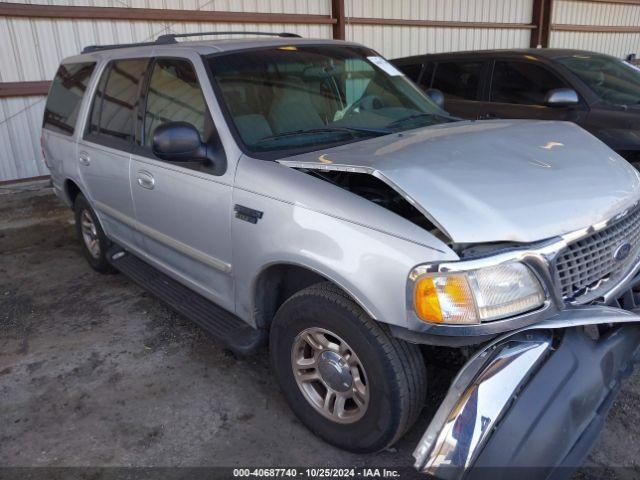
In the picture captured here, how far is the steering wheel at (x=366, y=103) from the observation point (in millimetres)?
3296

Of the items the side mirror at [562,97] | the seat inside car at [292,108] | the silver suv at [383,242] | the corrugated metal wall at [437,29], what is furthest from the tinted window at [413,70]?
the seat inside car at [292,108]

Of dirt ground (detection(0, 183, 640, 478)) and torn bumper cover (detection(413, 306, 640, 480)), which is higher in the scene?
torn bumper cover (detection(413, 306, 640, 480))

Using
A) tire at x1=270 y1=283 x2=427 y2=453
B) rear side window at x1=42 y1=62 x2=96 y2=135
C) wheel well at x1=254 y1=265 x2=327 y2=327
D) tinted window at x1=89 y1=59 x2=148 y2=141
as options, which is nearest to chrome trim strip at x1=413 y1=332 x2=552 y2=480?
tire at x1=270 y1=283 x2=427 y2=453

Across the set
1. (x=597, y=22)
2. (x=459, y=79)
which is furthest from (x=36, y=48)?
(x=597, y=22)

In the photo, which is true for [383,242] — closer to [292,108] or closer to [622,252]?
[622,252]

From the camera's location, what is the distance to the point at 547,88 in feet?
18.9

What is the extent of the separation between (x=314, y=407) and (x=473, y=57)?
510 cm

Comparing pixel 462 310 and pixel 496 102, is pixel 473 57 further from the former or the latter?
pixel 462 310

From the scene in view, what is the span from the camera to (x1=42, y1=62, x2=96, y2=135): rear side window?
4488mm

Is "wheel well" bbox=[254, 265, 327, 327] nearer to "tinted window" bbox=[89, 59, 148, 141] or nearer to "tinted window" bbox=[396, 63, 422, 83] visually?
"tinted window" bbox=[89, 59, 148, 141]

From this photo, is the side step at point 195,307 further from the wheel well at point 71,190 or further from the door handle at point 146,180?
the wheel well at point 71,190

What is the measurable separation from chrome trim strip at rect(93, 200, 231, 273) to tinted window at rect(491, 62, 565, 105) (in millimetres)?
4279

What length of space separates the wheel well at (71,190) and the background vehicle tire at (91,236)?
0.06 metres

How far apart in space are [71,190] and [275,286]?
120 inches
